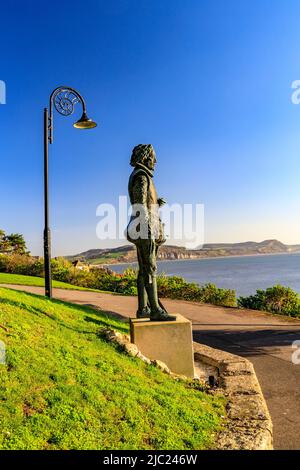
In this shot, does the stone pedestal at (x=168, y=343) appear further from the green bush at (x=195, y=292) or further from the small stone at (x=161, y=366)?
the green bush at (x=195, y=292)

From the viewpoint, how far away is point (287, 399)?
5152 mm

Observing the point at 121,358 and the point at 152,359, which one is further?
the point at 152,359

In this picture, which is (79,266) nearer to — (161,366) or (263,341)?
(263,341)

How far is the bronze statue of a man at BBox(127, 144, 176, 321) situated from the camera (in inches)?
242

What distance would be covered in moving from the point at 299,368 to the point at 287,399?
1591 mm

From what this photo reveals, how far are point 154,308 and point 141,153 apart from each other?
100 inches

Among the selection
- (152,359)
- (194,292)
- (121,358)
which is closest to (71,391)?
(121,358)

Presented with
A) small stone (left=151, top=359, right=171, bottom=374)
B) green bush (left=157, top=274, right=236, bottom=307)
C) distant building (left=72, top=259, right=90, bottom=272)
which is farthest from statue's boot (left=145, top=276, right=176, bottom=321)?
distant building (left=72, top=259, right=90, bottom=272)

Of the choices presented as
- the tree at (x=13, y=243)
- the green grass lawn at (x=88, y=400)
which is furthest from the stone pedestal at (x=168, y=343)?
the tree at (x=13, y=243)

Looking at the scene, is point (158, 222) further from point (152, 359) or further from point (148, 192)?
point (152, 359)

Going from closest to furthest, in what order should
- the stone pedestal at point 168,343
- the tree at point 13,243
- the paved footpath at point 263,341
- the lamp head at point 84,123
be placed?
the paved footpath at point 263,341 → the stone pedestal at point 168,343 → the lamp head at point 84,123 → the tree at point 13,243

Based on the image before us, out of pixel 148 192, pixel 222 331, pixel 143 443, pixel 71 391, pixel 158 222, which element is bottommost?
pixel 222 331

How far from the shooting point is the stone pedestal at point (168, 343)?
575 cm

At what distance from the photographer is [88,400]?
3.71m
